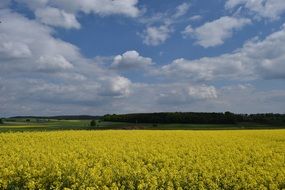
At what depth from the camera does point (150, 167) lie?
16.9 metres

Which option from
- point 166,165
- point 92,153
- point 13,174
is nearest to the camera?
point 13,174

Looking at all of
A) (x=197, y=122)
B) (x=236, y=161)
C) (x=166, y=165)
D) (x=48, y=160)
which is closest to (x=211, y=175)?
(x=166, y=165)

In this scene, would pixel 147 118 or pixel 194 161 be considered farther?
pixel 147 118

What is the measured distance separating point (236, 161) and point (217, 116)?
72848 mm

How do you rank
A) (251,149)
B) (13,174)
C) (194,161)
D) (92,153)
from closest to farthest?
(13,174) → (194,161) → (92,153) → (251,149)

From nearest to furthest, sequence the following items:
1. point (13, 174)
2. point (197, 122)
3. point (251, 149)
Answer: point (13, 174) → point (251, 149) → point (197, 122)

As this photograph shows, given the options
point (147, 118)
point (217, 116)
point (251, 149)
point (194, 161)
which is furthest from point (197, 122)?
point (194, 161)

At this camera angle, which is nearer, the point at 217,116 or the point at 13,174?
the point at 13,174

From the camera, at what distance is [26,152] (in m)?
21.0

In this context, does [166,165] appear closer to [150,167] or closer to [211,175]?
[150,167]

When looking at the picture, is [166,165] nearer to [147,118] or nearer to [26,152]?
[26,152]

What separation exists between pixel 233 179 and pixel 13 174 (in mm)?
7625

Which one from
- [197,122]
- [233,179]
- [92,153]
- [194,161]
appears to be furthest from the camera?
[197,122]

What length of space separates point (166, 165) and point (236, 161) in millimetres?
3363
